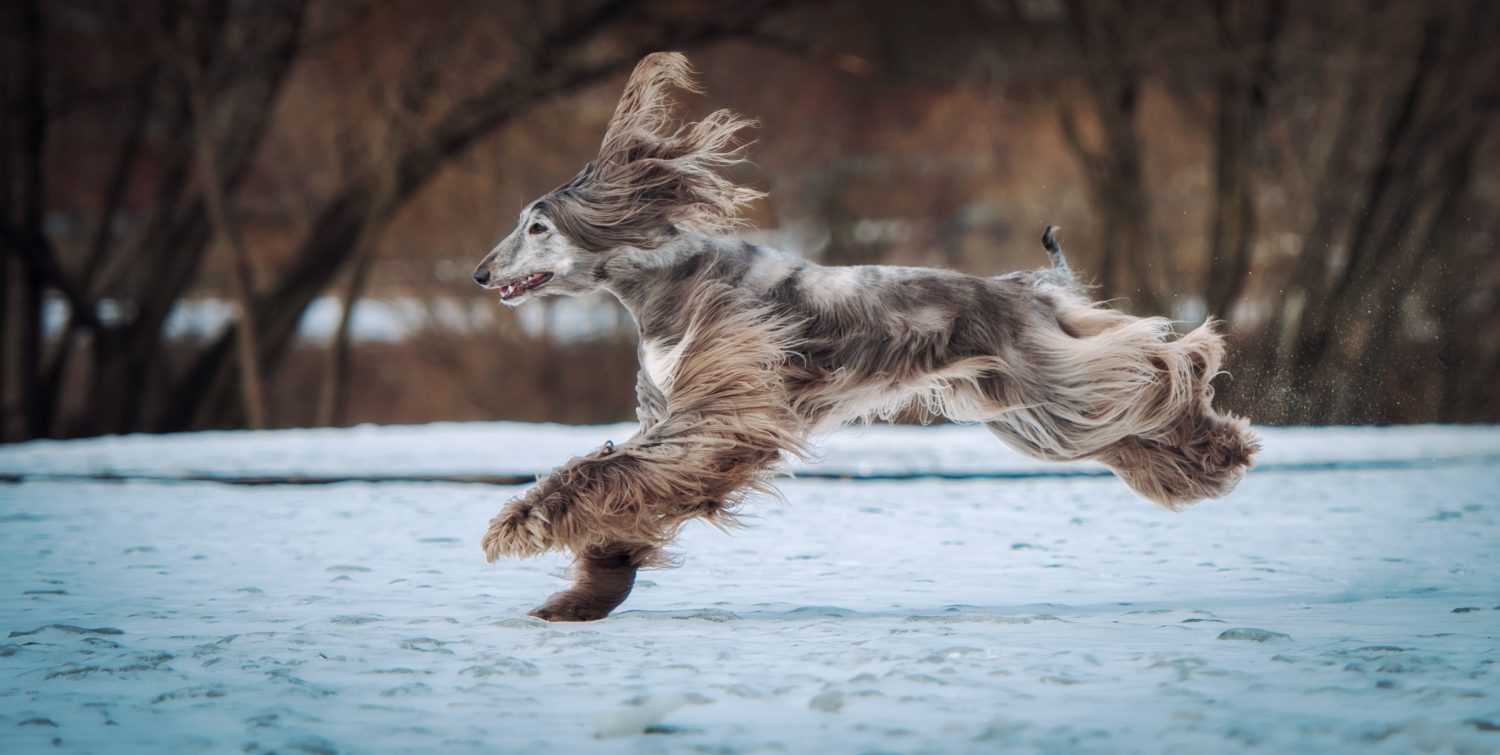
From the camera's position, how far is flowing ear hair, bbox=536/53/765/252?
440 centimetres

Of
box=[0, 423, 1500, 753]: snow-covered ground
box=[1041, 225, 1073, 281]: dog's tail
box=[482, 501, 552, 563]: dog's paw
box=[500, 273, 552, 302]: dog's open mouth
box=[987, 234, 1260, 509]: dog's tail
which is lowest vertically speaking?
box=[0, 423, 1500, 753]: snow-covered ground

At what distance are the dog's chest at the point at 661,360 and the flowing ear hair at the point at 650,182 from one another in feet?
0.94

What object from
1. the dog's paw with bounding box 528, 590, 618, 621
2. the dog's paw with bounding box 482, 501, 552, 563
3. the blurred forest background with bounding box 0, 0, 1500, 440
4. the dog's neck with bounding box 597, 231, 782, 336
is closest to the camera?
the dog's paw with bounding box 482, 501, 552, 563

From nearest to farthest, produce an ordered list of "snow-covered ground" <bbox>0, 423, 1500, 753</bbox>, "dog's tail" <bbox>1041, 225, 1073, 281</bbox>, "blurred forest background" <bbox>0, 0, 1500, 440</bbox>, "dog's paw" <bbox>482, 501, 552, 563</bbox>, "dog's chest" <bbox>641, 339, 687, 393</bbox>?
"snow-covered ground" <bbox>0, 423, 1500, 753</bbox>, "dog's paw" <bbox>482, 501, 552, 563</bbox>, "dog's chest" <bbox>641, 339, 687, 393</bbox>, "dog's tail" <bbox>1041, 225, 1073, 281</bbox>, "blurred forest background" <bbox>0, 0, 1500, 440</bbox>

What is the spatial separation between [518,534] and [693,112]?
12.3 m

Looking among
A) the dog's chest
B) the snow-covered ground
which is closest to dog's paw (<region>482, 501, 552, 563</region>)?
the snow-covered ground

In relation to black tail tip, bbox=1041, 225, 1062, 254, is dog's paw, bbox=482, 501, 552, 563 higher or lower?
lower

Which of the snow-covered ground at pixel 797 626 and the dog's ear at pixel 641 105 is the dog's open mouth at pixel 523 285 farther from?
the snow-covered ground at pixel 797 626

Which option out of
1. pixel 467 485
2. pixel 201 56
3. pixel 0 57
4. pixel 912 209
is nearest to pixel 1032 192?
pixel 912 209

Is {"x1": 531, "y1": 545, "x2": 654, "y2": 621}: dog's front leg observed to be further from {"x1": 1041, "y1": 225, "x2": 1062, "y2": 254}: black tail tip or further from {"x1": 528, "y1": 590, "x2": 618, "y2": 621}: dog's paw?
{"x1": 1041, "y1": 225, "x2": 1062, "y2": 254}: black tail tip

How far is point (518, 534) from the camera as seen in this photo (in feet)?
12.8

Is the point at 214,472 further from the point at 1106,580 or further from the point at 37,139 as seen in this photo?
the point at 37,139

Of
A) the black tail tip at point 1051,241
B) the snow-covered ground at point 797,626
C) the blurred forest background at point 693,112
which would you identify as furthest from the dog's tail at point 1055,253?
the blurred forest background at point 693,112

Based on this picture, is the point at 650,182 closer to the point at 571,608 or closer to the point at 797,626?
the point at 571,608
